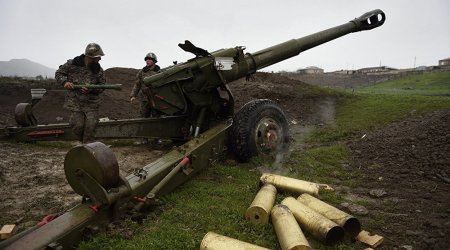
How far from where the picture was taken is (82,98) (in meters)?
6.54

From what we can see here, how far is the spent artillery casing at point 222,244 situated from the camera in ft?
10.4

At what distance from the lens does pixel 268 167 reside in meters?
6.12

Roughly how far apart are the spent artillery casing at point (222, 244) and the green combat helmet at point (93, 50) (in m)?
4.19

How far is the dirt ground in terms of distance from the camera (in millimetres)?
4039

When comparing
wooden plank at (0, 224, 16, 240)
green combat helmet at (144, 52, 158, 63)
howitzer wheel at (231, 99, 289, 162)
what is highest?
green combat helmet at (144, 52, 158, 63)

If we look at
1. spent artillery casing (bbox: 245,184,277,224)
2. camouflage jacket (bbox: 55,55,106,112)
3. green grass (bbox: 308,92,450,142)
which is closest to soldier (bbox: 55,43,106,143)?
camouflage jacket (bbox: 55,55,106,112)

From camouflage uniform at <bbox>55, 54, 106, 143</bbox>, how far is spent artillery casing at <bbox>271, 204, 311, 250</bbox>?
12.9 ft

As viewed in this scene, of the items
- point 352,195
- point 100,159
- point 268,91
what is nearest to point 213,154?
point 352,195

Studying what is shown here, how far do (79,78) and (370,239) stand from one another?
520 centimetres

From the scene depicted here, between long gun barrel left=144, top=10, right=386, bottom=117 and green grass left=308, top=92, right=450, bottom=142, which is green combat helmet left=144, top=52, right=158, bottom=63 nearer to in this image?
long gun barrel left=144, top=10, right=386, bottom=117

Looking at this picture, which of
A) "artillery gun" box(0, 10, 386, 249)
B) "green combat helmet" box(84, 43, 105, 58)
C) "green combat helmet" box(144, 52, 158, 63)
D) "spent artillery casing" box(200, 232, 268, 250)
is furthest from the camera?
"green combat helmet" box(144, 52, 158, 63)

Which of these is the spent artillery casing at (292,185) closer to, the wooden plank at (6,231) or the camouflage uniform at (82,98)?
the wooden plank at (6,231)

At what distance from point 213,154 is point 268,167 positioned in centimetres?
108

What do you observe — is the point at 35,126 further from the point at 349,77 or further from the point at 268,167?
the point at 349,77
